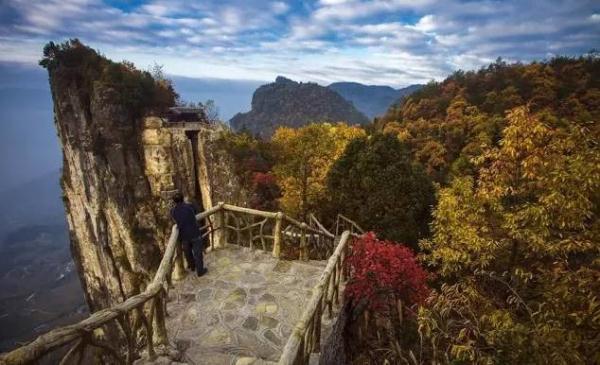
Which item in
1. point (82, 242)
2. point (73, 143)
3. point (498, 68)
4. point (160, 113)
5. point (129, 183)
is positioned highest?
point (498, 68)

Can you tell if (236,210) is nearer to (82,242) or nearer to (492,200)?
(492,200)

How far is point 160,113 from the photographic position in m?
36.4

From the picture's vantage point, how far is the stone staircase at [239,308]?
630 centimetres

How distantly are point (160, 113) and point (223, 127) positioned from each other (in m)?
6.49

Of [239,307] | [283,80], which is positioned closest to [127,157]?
[239,307]

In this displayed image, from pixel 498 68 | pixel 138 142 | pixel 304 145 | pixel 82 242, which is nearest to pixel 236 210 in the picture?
pixel 304 145

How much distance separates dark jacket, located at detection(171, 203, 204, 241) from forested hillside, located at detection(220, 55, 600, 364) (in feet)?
12.9

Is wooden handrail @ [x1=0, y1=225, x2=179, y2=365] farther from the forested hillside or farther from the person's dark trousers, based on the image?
the forested hillside

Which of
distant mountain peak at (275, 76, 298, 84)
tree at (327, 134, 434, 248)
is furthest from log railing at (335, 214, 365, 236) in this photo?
distant mountain peak at (275, 76, 298, 84)

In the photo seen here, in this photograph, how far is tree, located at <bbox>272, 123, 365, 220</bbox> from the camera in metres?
26.3

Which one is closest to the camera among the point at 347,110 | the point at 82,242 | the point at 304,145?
the point at 304,145

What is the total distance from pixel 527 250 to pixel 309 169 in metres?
18.5

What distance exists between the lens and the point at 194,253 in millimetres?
8680

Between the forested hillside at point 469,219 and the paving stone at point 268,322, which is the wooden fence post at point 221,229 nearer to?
the paving stone at point 268,322
